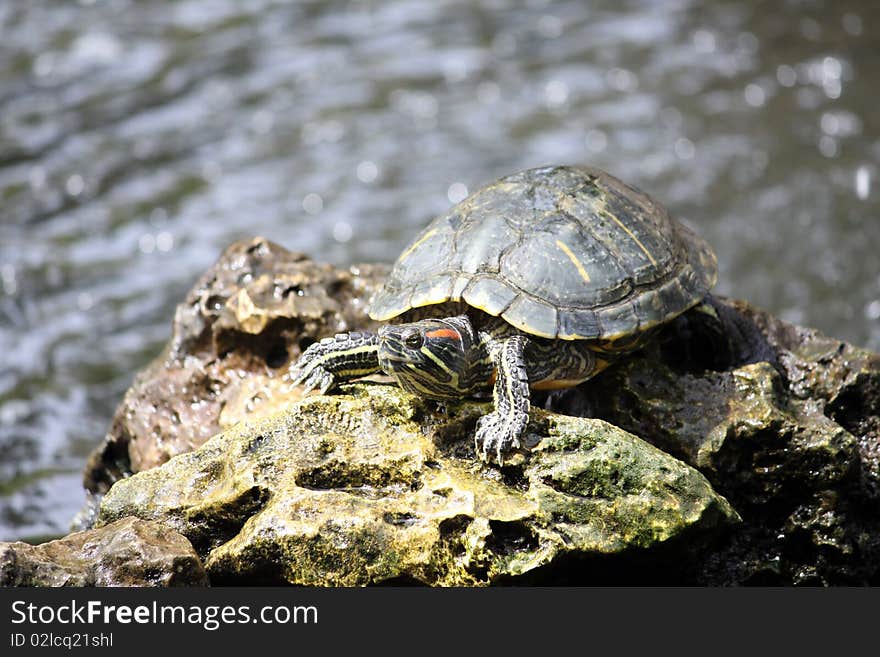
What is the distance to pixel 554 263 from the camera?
177 inches

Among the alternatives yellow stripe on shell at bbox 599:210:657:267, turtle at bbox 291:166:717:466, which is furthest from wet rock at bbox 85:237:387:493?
yellow stripe on shell at bbox 599:210:657:267

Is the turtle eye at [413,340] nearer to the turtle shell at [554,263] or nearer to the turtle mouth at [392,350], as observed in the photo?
the turtle mouth at [392,350]

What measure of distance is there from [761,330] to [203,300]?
316 centimetres

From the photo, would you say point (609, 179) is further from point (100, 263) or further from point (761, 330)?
point (100, 263)

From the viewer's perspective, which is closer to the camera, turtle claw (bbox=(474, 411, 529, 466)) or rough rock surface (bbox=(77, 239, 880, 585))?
turtle claw (bbox=(474, 411, 529, 466))

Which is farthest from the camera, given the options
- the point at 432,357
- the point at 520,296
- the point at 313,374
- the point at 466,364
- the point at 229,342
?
the point at 229,342

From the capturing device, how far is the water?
8.60 m

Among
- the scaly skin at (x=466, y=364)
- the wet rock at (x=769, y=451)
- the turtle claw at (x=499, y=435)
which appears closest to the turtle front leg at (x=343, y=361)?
the scaly skin at (x=466, y=364)

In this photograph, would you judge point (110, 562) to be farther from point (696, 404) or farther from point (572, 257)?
point (696, 404)

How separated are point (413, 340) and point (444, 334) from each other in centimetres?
16

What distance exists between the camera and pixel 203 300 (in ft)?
18.4

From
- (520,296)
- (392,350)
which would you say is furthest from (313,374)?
(520,296)

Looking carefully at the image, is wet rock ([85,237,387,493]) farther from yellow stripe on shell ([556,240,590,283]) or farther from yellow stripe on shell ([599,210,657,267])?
yellow stripe on shell ([599,210,657,267])

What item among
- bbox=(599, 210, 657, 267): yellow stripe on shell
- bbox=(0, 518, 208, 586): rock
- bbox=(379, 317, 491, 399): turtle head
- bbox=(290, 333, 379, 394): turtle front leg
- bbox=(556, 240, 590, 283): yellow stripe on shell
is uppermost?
bbox=(599, 210, 657, 267): yellow stripe on shell
